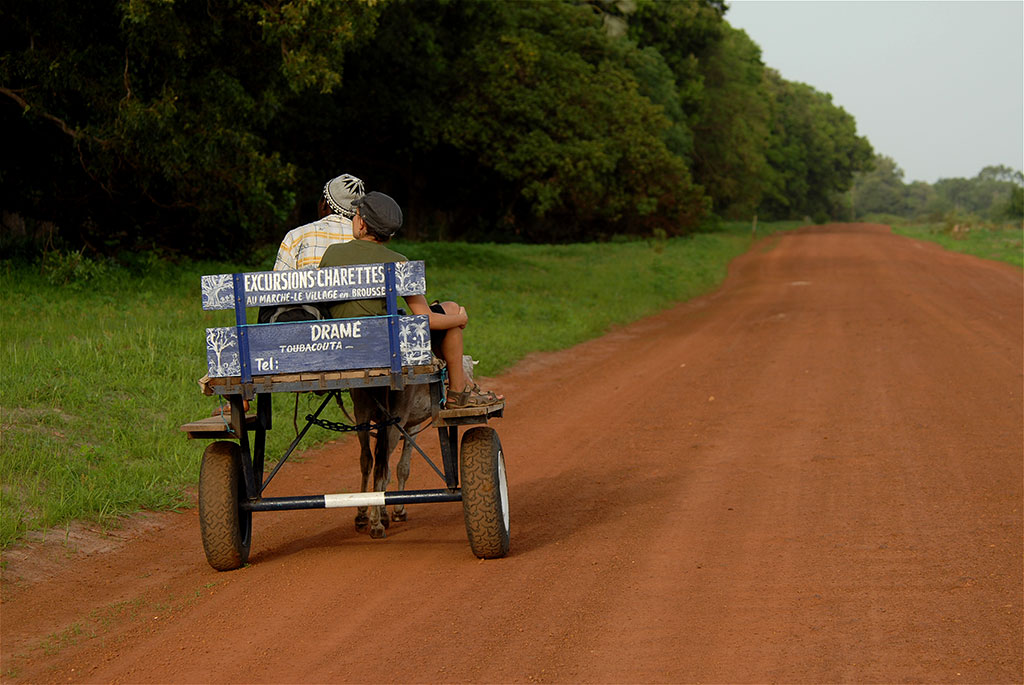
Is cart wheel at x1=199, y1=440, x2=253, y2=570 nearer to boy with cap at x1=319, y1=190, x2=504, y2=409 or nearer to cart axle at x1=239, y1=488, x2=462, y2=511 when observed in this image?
cart axle at x1=239, y1=488, x2=462, y2=511

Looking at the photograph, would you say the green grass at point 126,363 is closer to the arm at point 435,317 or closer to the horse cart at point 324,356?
the horse cart at point 324,356

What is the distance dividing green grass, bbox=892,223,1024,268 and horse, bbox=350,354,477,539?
27.8 m

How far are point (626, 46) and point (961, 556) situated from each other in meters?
32.5

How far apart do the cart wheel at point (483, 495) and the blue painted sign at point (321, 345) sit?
26.7 inches

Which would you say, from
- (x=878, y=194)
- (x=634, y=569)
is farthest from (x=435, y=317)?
(x=878, y=194)

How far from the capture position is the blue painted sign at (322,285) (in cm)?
580

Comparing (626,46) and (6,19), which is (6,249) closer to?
(6,19)

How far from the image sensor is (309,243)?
6.57 m

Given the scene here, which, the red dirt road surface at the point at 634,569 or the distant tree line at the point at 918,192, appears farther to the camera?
the distant tree line at the point at 918,192

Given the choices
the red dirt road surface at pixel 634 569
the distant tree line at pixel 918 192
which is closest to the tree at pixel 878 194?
the distant tree line at pixel 918 192

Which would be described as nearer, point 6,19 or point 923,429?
point 923,429

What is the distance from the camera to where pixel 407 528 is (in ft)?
23.8

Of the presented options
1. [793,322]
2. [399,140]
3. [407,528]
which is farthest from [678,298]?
[407,528]

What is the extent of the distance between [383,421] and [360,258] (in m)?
1.10
